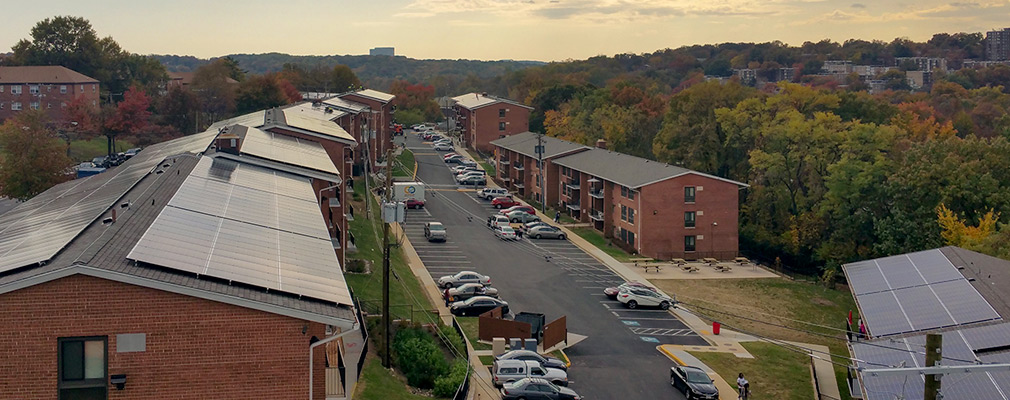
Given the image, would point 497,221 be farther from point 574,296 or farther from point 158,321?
point 158,321

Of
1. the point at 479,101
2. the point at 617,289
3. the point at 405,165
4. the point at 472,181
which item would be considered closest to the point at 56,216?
the point at 617,289

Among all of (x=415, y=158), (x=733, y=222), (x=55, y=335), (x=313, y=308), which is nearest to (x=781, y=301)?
(x=733, y=222)

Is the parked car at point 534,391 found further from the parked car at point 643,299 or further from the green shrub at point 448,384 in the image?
the parked car at point 643,299

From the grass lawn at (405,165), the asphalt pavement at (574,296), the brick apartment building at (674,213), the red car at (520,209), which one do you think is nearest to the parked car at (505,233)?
the asphalt pavement at (574,296)

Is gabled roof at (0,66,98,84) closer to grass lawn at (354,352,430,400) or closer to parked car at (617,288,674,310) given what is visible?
parked car at (617,288,674,310)

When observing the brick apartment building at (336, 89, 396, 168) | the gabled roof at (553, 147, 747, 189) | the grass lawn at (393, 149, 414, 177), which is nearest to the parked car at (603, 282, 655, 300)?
the gabled roof at (553, 147, 747, 189)
